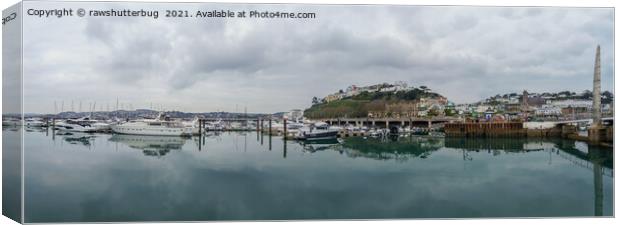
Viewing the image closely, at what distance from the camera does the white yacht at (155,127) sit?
11305 millimetres

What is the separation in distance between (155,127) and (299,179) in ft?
7.59

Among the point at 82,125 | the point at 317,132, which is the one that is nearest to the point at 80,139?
the point at 82,125

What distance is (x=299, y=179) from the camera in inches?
444

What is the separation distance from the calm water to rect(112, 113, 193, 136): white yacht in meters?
0.13

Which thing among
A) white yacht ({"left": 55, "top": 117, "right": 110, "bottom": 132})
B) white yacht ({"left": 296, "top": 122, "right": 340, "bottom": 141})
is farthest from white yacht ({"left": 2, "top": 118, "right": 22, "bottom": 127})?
white yacht ({"left": 296, "top": 122, "right": 340, "bottom": 141})

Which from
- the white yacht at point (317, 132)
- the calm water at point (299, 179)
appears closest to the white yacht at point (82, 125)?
the calm water at point (299, 179)

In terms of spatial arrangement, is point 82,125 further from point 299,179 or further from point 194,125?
point 299,179

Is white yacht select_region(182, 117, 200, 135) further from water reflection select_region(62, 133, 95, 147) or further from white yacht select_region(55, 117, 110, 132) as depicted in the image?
water reflection select_region(62, 133, 95, 147)

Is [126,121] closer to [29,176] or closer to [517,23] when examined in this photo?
[29,176]

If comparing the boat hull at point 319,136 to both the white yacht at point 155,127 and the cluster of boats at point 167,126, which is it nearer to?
the cluster of boats at point 167,126

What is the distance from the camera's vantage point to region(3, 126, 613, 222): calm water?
10.9 meters

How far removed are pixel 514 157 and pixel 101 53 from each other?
21.3 feet

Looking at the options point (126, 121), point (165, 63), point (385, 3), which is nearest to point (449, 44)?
point (385, 3)

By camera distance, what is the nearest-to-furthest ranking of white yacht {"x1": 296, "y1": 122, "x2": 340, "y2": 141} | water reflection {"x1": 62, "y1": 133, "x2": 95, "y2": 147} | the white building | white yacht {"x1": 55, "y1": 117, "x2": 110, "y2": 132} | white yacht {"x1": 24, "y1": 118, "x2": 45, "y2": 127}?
1. white yacht {"x1": 24, "y1": 118, "x2": 45, "y2": 127}
2. white yacht {"x1": 55, "y1": 117, "x2": 110, "y2": 132}
3. water reflection {"x1": 62, "y1": 133, "x2": 95, "y2": 147}
4. white yacht {"x1": 296, "y1": 122, "x2": 340, "y2": 141}
5. the white building
